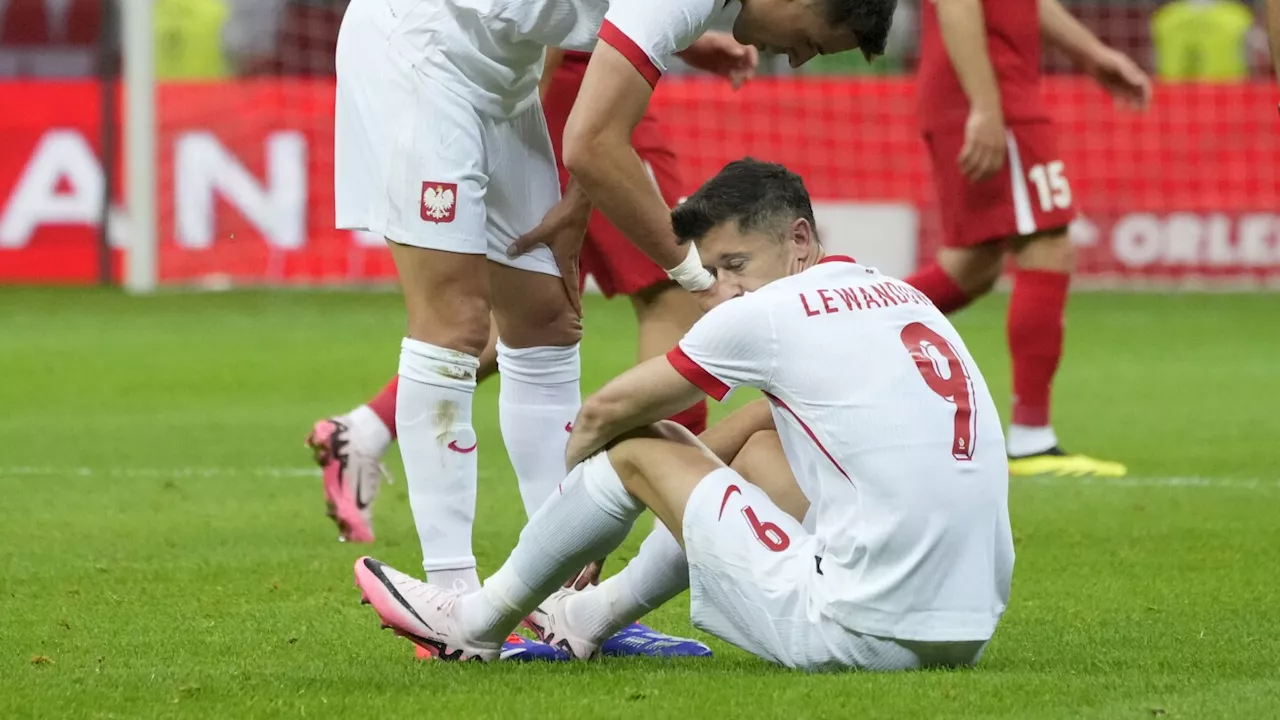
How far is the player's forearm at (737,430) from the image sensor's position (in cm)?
383

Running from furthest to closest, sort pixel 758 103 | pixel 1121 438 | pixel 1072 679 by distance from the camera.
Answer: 1. pixel 758 103
2. pixel 1121 438
3. pixel 1072 679

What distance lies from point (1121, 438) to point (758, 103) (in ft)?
23.1

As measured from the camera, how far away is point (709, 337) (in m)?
3.41

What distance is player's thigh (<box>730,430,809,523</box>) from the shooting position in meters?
3.73

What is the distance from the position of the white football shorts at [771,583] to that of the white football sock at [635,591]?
0.16 meters

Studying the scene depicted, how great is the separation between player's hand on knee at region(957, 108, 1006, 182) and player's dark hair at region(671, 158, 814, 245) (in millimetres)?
3231

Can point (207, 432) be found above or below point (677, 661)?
below

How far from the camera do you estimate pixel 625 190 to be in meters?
3.83

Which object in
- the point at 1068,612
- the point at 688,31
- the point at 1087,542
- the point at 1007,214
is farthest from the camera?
the point at 1007,214

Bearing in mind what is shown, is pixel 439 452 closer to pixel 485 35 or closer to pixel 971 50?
pixel 485 35

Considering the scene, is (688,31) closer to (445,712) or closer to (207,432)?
(445,712)

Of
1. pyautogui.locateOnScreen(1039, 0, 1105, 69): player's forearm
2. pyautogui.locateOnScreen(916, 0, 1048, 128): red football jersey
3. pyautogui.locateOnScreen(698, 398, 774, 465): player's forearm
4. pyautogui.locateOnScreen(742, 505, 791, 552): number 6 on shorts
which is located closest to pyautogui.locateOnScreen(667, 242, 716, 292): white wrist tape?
pyautogui.locateOnScreen(698, 398, 774, 465): player's forearm

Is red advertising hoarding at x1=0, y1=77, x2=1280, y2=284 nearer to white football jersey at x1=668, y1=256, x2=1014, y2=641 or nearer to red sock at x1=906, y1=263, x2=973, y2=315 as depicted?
red sock at x1=906, y1=263, x2=973, y2=315

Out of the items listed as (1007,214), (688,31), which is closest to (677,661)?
(688,31)
